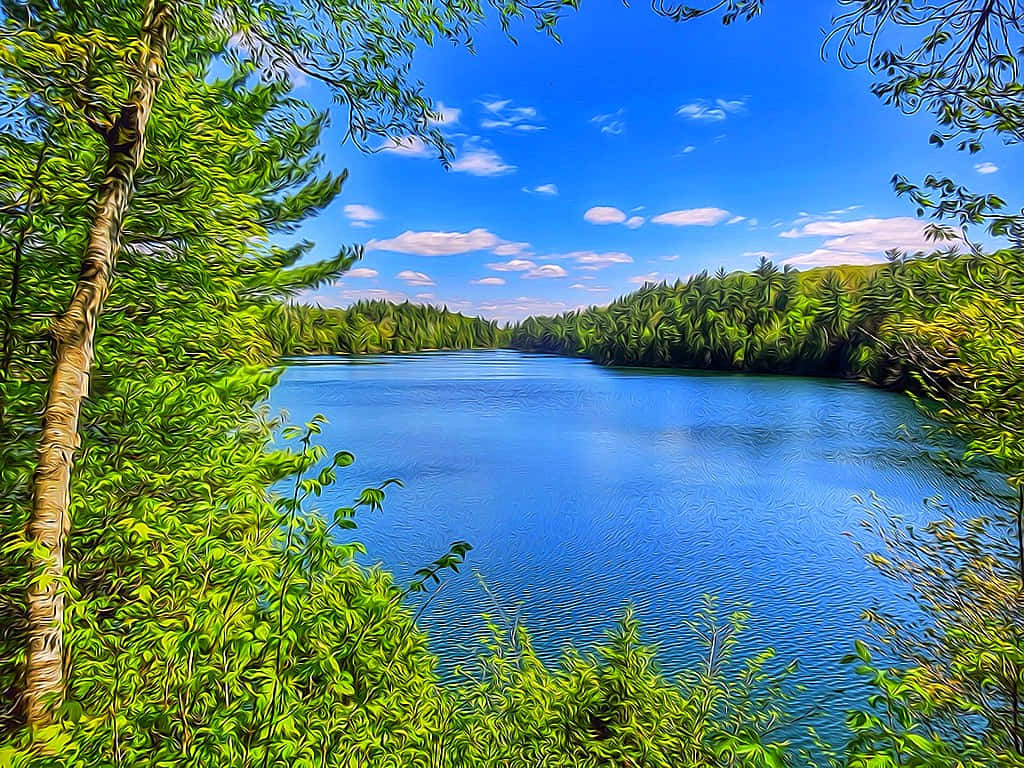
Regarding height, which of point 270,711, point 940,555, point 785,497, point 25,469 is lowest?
point 785,497

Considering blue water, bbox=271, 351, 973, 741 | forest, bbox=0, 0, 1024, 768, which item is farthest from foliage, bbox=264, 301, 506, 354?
forest, bbox=0, 0, 1024, 768

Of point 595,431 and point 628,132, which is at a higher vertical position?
point 628,132

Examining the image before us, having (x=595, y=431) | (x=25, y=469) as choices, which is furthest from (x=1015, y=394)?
(x=595, y=431)

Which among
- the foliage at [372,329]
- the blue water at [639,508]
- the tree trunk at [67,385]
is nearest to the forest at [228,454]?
the tree trunk at [67,385]

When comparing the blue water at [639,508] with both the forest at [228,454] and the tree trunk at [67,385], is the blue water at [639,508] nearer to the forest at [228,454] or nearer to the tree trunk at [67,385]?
the forest at [228,454]

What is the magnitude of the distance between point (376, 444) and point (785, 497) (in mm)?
7699

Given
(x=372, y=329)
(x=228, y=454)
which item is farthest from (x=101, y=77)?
(x=372, y=329)

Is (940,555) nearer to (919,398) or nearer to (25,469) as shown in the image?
(919,398)

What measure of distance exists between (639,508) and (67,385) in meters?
6.73

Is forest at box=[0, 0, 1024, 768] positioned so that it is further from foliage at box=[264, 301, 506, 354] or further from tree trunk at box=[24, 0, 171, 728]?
foliage at box=[264, 301, 506, 354]

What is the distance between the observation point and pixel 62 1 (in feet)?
4.78

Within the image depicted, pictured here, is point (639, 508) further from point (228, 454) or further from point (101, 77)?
point (101, 77)

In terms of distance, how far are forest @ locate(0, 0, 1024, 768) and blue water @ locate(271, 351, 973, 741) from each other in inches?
22.1

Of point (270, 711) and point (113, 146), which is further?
point (113, 146)
